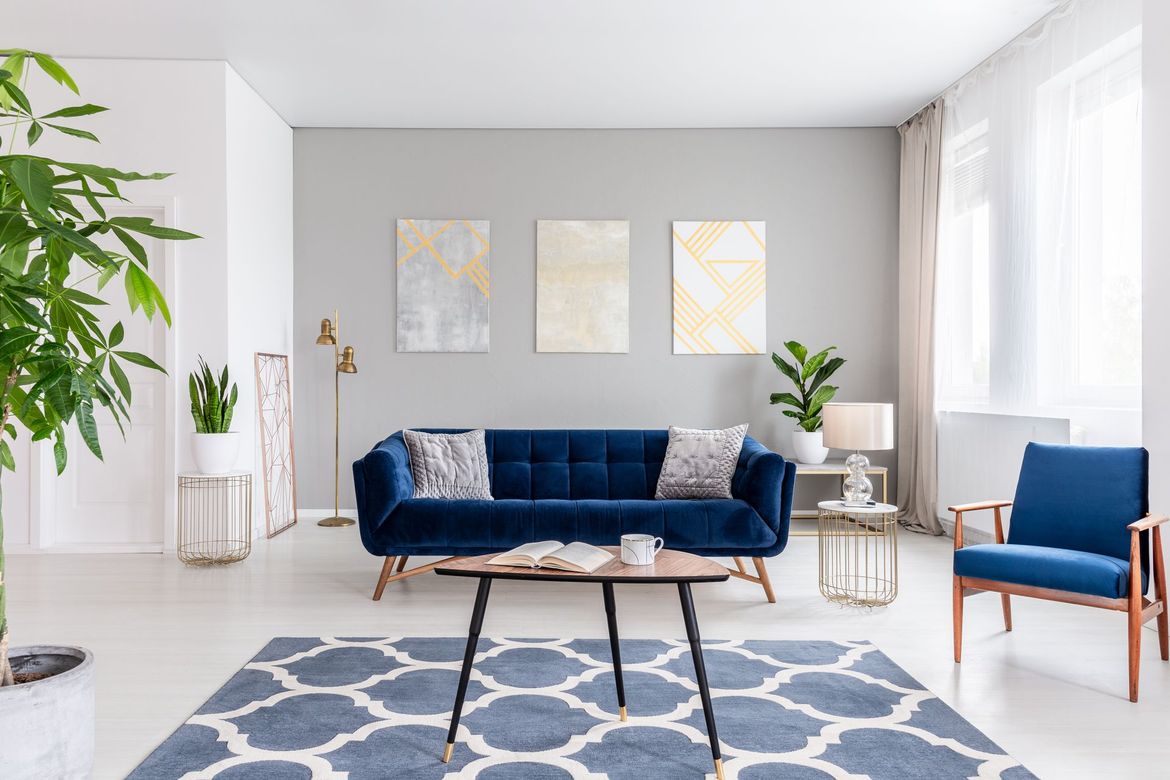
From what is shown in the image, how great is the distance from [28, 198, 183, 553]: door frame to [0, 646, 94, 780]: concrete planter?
2959mm

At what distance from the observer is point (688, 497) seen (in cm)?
404

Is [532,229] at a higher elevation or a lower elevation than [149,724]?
higher

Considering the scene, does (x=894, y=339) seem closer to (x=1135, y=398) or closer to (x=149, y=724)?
(x=1135, y=398)

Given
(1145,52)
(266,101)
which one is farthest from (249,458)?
(1145,52)

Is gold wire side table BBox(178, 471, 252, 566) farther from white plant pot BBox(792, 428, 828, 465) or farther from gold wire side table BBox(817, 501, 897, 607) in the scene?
white plant pot BBox(792, 428, 828, 465)

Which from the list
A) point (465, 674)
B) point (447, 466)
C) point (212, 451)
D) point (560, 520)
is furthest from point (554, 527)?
point (212, 451)

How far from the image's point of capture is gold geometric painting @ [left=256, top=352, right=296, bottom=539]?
16.9 feet

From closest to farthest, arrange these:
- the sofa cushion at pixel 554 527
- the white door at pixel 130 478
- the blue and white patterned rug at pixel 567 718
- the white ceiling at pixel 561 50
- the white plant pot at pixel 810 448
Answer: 1. the blue and white patterned rug at pixel 567 718
2. the sofa cushion at pixel 554 527
3. the white ceiling at pixel 561 50
4. the white door at pixel 130 478
5. the white plant pot at pixel 810 448

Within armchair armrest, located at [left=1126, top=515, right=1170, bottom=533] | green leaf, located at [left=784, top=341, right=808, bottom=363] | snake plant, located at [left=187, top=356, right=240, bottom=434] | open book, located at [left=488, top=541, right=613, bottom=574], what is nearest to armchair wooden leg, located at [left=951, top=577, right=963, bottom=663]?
armchair armrest, located at [left=1126, top=515, right=1170, bottom=533]

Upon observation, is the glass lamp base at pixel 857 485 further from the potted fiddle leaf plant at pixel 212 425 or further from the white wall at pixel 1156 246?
the potted fiddle leaf plant at pixel 212 425

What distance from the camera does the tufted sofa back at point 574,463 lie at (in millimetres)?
4320

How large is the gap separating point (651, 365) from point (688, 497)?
6.08 feet

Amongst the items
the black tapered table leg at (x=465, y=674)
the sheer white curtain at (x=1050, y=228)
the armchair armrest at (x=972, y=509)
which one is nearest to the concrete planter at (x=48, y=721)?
the black tapered table leg at (x=465, y=674)

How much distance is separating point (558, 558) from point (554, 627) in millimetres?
1202
